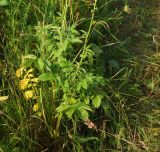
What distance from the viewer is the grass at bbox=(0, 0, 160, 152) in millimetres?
2428

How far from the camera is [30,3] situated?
283 centimetres

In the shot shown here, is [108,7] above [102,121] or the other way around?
above

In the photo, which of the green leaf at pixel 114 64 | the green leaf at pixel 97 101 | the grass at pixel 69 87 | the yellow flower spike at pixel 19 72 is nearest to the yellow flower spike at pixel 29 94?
the grass at pixel 69 87

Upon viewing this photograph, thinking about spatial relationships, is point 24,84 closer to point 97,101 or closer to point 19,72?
point 19,72

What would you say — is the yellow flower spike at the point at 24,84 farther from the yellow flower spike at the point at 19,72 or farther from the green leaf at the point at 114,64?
the green leaf at the point at 114,64

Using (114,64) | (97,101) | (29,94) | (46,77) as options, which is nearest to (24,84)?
(29,94)

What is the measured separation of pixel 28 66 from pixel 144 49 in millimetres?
1134

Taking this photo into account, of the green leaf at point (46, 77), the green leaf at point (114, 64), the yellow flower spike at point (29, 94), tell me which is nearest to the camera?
the green leaf at point (46, 77)

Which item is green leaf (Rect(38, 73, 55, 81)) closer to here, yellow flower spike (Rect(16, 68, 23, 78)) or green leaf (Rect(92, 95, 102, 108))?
yellow flower spike (Rect(16, 68, 23, 78))

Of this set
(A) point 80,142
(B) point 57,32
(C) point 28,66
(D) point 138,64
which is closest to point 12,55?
(C) point 28,66

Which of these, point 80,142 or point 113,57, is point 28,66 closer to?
point 80,142

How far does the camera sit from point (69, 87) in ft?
7.91

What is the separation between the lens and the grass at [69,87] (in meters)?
2.43

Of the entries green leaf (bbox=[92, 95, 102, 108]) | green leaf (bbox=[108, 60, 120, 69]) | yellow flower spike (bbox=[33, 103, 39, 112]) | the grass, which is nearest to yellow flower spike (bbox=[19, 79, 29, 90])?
the grass
